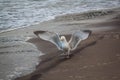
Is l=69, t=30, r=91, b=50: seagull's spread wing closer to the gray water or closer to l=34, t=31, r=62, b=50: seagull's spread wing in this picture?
l=34, t=31, r=62, b=50: seagull's spread wing

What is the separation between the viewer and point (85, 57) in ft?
25.8

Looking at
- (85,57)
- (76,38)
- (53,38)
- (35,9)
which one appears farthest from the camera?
(35,9)

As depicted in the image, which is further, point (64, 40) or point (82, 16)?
point (82, 16)

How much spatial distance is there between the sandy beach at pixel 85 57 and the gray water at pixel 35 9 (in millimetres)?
1941

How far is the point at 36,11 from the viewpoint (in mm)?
15914

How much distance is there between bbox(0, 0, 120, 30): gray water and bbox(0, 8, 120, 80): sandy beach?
76.4 inches

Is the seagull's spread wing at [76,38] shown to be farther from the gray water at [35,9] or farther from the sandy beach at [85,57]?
the gray water at [35,9]

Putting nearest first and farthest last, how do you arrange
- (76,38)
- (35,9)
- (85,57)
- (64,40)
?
(85,57)
(64,40)
(76,38)
(35,9)

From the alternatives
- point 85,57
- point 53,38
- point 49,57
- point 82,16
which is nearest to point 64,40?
point 53,38

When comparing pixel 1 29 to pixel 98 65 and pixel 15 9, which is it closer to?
pixel 15 9

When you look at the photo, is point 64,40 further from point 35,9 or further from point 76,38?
point 35,9

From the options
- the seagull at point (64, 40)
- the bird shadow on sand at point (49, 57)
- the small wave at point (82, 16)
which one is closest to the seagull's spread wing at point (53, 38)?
the seagull at point (64, 40)

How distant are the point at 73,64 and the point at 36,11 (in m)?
8.74

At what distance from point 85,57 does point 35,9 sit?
8904 mm
